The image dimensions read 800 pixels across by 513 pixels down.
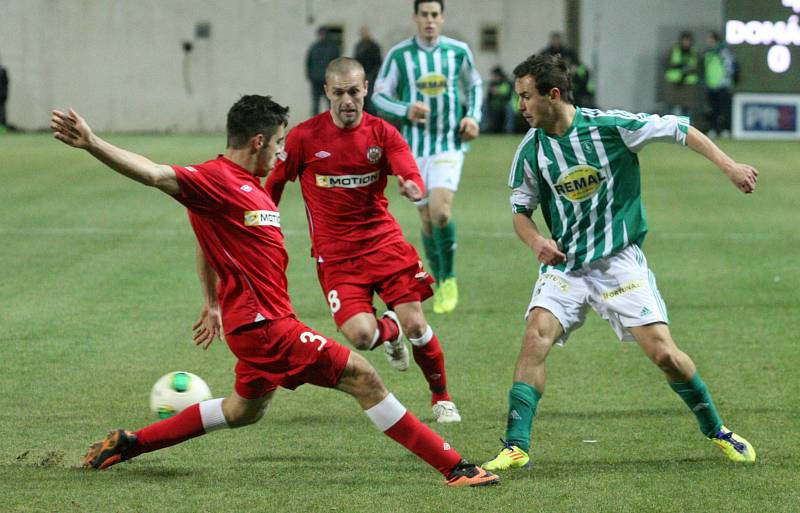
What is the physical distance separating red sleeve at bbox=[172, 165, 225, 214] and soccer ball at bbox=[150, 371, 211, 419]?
1.25 m

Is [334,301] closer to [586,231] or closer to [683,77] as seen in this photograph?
[586,231]

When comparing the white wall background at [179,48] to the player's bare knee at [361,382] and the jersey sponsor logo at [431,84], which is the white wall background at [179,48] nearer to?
the jersey sponsor logo at [431,84]

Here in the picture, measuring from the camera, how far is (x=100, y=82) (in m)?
31.4

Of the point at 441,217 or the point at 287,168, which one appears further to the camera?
the point at 441,217

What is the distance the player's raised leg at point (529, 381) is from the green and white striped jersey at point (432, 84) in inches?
174

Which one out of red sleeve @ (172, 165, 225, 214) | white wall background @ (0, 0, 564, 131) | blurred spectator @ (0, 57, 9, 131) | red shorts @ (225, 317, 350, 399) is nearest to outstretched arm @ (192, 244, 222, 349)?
red shorts @ (225, 317, 350, 399)

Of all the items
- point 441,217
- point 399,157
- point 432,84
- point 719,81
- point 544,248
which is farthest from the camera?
point 719,81

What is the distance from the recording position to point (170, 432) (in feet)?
17.7

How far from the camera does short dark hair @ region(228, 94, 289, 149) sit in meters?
5.13

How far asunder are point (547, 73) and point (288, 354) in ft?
5.69

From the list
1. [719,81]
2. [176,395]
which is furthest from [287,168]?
[719,81]

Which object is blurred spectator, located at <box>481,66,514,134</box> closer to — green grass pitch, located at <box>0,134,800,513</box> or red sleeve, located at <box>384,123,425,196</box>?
green grass pitch, located at <box>0,134,800,513</box>

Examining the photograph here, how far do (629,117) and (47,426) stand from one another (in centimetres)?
323

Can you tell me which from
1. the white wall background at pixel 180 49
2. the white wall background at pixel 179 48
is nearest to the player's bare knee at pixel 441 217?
the white wall background at pixel 180 49
